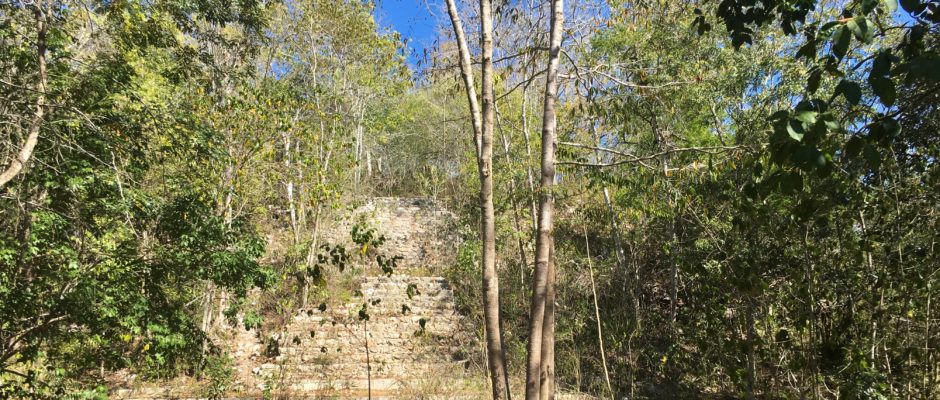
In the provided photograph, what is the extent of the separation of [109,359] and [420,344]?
18.2 ft

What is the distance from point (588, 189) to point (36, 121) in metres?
3.73

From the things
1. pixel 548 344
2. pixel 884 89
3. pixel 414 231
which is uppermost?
pixel 414 231

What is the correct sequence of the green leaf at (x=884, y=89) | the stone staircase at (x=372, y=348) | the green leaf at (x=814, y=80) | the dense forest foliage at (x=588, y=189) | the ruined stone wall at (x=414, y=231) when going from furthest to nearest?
the ruined stone wall at (x=414, y=231) < the stone staircase at (x=372, y=348) < the dense forest foliage at (x=588, y=189) < the green leaf at (x=814, y=80) < the green leaf at (x=884, y=89)

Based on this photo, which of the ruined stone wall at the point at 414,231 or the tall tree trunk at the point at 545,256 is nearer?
the tall tree trunk at the point at 545,256

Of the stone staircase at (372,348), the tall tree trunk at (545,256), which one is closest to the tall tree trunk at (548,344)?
the tall tree trunk at (545,256)

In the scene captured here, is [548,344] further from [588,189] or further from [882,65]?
[882,65]

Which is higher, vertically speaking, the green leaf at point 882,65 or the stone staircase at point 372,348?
Result: the green leaf at point 882,65

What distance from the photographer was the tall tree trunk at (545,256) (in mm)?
3191

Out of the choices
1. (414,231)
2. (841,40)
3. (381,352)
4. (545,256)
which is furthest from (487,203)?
(414,231)

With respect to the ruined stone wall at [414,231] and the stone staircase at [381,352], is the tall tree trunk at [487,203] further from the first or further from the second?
the ruined stone wall at [414,231]

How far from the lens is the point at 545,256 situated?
3256mm

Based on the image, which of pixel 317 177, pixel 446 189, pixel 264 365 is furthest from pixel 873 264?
pixel 446 189

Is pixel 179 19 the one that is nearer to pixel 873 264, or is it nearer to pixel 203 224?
pixel 203 224

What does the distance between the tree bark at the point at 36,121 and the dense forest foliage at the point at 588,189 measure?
21mm
